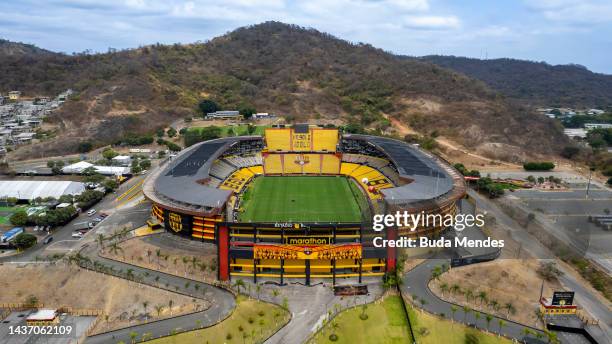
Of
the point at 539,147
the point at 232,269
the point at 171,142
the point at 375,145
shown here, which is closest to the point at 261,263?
the point at 232,269

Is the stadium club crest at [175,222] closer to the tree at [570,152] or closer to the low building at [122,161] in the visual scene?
the low building at [122,161]

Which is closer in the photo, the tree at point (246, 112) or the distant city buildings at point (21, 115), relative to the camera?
the distant city buildings at point (21, 115)

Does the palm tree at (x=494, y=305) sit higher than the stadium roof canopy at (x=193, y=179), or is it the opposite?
the stadium roof canopy at (x=193, y=179)

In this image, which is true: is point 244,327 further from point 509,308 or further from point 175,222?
point 509,308

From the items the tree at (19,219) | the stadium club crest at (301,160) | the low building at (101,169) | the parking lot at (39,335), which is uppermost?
the stadium club crest at (301,160)

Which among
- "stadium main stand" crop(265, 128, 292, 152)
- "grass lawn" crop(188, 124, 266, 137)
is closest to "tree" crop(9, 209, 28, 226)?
"stadium main stand" crop(265, 128, 292, 152)

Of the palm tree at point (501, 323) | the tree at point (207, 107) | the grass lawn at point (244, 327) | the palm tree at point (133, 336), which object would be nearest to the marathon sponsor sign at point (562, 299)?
the palm tree at point (501, 323)
